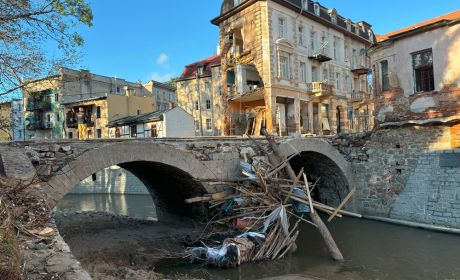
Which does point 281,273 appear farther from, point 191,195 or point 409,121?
point 409,121

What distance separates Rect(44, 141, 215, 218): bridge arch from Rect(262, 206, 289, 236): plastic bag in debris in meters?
2.31

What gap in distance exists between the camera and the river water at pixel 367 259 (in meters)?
8.79

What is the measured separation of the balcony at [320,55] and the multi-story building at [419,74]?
43.2 feet

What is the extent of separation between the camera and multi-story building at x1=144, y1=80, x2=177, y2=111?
45.1 m

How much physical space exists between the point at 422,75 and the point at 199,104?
24.5 metres

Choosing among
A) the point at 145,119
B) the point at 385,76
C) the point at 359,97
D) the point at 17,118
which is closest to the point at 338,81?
the point at 359,97

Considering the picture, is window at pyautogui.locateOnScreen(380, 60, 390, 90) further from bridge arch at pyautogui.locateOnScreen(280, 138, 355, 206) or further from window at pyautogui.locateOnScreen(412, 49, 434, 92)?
bridge arch at pyautogui.locateOnScreen(280, 138, 355, 206)

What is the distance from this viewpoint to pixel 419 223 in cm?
1267

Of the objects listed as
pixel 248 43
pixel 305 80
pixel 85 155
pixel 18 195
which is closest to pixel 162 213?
pixel 85 155

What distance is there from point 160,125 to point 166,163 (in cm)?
1673

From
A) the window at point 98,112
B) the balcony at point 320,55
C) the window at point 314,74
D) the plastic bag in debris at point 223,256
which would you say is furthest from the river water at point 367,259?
the window at point 98,112

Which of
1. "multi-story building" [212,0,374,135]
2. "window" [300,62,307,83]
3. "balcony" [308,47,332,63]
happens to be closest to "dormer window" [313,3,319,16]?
"multi-story building" [212,0,374,135]

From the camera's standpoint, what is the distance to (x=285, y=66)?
1044 inches

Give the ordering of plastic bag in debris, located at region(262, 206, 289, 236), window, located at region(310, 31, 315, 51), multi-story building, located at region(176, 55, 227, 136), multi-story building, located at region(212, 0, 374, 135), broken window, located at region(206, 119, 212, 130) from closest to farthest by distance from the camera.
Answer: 1. plastic bag in debris, located at region(262, 206, 289, 236)
2. multi-story building, located at region(212, 0, 374, 135)
3. window, located at region(310, 31, 315, 51)
4. multi-story building, located at region(176, 55, 227, 136)
5. broken window, located at region(206, 119, 212, 130)
